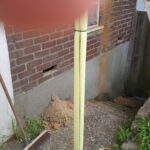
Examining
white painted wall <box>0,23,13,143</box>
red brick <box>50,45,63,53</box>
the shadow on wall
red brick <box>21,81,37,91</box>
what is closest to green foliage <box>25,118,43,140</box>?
white painted wall <box>0,23,13,143</box>

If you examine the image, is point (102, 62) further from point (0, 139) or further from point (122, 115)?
point (0, 139)

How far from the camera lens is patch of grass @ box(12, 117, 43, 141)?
2.98 meters

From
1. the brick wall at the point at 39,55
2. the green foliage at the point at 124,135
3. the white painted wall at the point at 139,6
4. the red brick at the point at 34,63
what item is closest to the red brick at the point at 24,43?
the brick wall at the point at 39,55

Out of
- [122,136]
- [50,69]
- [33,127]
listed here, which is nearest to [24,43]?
[50,69]

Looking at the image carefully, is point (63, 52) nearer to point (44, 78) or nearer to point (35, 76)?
point (44, 78)

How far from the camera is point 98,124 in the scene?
352cm

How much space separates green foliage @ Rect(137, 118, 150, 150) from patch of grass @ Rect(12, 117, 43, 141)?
116 cm

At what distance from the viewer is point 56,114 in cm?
348

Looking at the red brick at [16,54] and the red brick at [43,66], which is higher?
the red brick at [16,54]

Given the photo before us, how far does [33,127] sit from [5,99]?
564mm

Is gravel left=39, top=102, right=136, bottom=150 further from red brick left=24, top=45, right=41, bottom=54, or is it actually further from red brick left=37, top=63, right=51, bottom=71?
red brick left=24, top=45, right=41, bottom=54

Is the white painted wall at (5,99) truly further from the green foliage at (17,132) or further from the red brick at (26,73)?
the red brick at (26,73)

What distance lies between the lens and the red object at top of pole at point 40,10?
15.9 inches

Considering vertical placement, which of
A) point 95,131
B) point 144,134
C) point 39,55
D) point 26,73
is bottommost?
point 95,131
